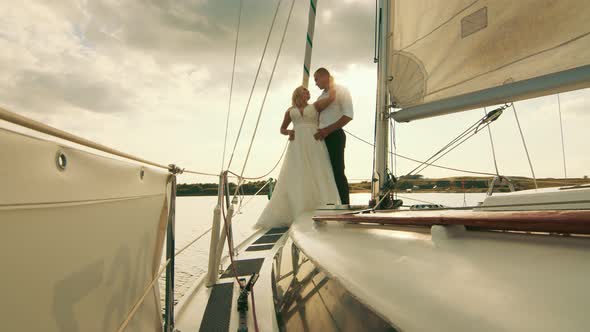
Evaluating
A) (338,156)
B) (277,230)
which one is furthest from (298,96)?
(277,230)

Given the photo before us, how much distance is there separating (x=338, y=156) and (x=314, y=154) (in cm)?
29

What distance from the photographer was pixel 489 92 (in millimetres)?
1923

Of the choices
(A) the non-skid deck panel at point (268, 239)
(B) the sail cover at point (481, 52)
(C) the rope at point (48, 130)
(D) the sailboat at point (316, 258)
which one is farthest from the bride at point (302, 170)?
(C) the rope at point (48, 130)

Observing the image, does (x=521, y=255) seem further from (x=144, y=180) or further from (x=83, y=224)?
(x=144, y=180)

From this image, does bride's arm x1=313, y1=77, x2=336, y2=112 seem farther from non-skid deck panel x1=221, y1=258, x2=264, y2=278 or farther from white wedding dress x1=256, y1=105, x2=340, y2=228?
non-skid deck panel x1=221, y1=258, x2=264, y2=278

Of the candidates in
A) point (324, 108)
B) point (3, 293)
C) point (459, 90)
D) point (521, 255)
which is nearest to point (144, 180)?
point (3, 293)

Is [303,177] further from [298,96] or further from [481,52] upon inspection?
[481,52]

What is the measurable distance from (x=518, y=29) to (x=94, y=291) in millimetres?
2297

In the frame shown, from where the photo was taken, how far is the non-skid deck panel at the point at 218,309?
1477 millimetres

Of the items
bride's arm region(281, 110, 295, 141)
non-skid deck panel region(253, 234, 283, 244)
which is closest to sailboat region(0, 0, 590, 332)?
non-skid deck panel region(253, 234, 283, 244)

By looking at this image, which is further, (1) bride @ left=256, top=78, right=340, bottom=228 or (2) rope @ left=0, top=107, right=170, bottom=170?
(1) bride @ left=256, top=78, right=340, bottom=228

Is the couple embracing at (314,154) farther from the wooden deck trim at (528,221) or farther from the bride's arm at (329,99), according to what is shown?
the wooden deck trim at (528,221)

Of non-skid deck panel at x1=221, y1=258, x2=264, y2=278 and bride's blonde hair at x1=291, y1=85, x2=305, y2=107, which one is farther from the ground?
bride's blonde hair at x1=291, y1=85, x2=305, y2=107

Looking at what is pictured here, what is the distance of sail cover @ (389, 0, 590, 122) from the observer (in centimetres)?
162
